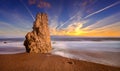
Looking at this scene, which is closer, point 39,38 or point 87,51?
point 39,38

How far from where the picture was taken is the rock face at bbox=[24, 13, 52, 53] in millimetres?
5051

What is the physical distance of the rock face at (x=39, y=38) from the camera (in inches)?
199

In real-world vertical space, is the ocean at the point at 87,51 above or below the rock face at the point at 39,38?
below

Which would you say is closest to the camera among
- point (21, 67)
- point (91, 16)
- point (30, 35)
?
point (21, 67)

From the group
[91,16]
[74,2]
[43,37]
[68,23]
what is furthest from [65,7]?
[43,37]

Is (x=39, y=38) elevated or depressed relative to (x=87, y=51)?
elevated

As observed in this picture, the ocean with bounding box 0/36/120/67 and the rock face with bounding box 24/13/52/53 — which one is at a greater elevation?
the rock face with bounding box 24/13/52/53

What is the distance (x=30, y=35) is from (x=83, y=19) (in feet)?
11.2

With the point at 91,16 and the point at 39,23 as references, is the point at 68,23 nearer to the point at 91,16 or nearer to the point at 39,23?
the point at 91,16

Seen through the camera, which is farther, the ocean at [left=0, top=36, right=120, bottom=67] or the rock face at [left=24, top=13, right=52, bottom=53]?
the rock face at [left=24, top=13, right=52, bottom=53]

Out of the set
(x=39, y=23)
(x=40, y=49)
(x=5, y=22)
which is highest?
(x=5, y=22)

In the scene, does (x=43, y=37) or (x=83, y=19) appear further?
(x=83, y=19)

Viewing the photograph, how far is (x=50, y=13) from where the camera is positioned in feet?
20.9

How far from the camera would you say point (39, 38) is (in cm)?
516
